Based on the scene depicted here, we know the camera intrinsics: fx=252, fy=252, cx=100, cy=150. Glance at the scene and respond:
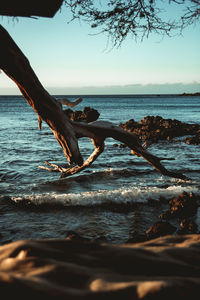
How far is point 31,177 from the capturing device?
9891mm

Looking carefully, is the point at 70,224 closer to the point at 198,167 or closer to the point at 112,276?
the point at 112,276

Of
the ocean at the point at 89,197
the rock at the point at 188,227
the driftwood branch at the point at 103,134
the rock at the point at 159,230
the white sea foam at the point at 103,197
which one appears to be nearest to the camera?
the driftwood branch at the point at 103,134

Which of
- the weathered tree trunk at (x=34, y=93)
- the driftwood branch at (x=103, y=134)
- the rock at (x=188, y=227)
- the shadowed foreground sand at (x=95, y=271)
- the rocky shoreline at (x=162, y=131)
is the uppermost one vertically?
the weathered tree trunk at (x=34, y=93)

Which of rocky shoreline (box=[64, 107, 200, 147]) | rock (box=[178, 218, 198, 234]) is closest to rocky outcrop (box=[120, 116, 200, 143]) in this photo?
rocky shoreline (box=[64, 107, 200, 147])

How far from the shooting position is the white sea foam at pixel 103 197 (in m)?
7.16

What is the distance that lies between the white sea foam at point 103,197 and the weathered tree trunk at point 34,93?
12.8ft

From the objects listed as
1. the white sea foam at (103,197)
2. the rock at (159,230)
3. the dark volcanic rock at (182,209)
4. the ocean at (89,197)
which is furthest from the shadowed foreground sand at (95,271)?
the white sea foam at (103,197)

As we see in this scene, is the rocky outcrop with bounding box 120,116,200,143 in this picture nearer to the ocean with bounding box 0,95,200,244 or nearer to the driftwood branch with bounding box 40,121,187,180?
the ocean with bounding box 0,95,200,244

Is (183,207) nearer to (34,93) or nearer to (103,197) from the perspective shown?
(103,197)

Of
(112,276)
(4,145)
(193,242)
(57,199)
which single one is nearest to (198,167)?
(57,199)

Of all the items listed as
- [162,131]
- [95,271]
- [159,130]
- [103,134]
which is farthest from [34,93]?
[159,130]

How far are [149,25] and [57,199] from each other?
5.08 metres

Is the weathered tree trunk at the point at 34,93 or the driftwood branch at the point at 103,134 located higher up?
the weathered tree trunk at the point at 34,93

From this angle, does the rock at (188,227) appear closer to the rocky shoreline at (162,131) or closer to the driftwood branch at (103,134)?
the driftwood branch at (103,134)
